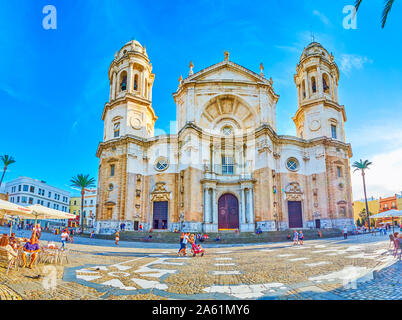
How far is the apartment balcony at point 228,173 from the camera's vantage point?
33.5m

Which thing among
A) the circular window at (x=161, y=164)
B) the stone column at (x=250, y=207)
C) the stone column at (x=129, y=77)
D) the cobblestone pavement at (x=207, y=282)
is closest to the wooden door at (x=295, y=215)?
the stone column at (x=250, y=207)

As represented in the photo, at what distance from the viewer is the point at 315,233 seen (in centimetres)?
2902

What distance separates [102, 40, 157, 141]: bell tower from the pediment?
737 centimetres

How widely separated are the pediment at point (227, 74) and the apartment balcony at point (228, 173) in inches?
473

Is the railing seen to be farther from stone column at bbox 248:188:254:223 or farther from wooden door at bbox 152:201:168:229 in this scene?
wooden door at bbox 152:201:168:229

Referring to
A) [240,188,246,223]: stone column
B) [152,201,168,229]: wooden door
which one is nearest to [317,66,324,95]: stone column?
[240,188,246,223]: stone column

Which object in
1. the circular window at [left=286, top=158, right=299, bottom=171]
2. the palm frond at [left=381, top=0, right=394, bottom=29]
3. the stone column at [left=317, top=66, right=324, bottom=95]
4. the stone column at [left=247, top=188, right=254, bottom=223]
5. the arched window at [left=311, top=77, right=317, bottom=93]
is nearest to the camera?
the palm frond at [left=381, top=0, right=394, bottom=29]

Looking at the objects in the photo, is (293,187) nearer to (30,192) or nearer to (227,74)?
(227,74)

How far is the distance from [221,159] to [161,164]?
308 inches

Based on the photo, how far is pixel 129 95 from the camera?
122 feet

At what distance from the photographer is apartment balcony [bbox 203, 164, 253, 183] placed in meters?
33.5
